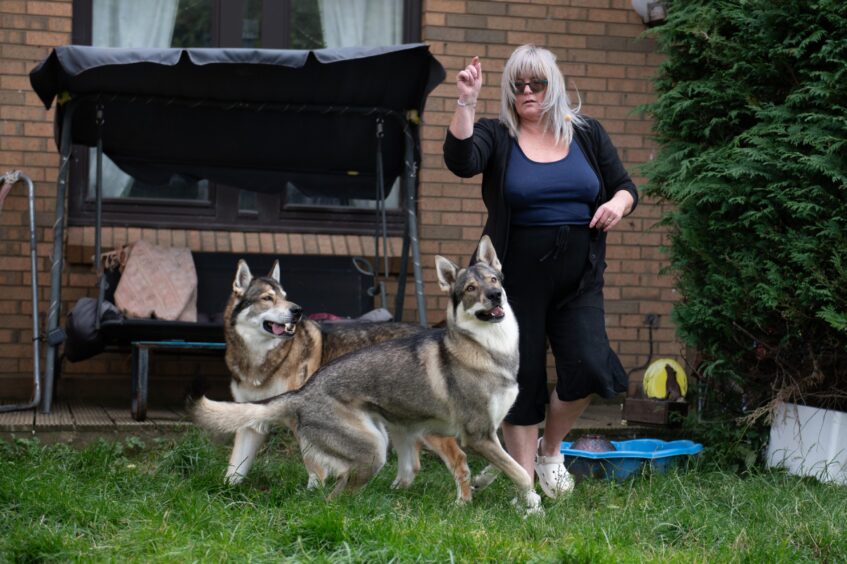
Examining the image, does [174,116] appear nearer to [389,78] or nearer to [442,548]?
[389,78]

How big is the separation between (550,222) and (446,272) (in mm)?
560

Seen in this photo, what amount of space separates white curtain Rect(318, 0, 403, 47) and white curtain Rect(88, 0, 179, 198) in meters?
1.19

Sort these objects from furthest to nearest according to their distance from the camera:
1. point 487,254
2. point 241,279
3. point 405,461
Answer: point 241,279, point 405,461, point 487,254

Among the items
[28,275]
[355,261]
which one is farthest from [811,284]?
[28,275]

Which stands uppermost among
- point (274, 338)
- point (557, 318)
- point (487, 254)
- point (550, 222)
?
point (550, 222)

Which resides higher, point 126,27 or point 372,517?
point 126,27

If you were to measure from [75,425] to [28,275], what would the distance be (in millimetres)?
1913

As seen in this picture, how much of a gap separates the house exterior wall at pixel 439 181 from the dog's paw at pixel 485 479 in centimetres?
295

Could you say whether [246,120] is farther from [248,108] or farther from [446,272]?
[446,272]

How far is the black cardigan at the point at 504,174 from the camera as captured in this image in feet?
17.6

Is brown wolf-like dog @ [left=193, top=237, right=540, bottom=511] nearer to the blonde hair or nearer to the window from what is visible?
the blonde hair

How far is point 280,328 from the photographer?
6387 millimetres

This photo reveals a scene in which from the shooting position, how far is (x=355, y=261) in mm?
8422

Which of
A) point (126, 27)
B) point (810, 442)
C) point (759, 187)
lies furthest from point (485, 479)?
point (126, 27)
